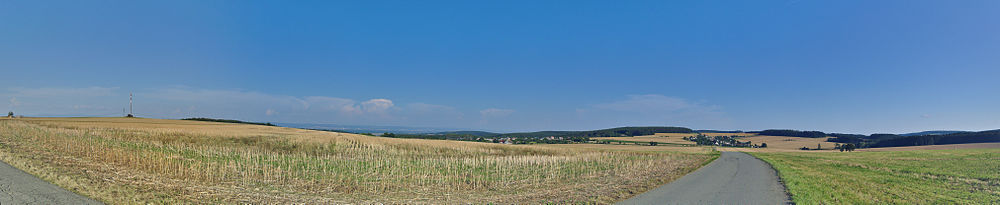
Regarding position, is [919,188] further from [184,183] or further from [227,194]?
[184,183]

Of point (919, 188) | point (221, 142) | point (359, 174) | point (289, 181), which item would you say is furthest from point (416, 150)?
point (919, 188)

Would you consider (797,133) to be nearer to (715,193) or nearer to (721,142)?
(721,142)

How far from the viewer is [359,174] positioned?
19469 millimetres

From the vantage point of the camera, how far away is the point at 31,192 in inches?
416

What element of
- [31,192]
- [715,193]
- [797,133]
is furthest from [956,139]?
[31,192]

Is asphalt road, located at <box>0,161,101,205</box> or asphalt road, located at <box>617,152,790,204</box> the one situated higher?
asphalt road, located at <box>0,161,101,205</box>

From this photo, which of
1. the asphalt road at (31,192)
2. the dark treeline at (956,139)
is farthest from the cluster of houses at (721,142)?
the asphalt road at (31,192)

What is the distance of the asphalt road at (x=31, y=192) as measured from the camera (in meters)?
9.84

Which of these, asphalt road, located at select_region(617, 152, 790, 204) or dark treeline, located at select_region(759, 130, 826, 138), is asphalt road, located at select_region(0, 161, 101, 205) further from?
dark treeline, located at select_region(759, 130, 826, 138)

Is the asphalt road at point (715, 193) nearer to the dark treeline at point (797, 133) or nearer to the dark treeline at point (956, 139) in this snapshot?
the dark treeline at point (956, 139)

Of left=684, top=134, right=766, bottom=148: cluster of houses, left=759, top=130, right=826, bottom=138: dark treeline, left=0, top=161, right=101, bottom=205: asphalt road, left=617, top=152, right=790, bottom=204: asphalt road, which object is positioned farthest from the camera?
left=759, top=130, right=826, bottom=138: dark treeline

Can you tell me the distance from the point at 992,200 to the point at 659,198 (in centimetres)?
1305

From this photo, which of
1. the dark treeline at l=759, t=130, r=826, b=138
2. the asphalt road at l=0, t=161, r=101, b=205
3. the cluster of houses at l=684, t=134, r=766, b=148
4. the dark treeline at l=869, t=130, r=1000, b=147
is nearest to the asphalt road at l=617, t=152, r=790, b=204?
the asphalt road at l=0, t=161, r=101, b=205

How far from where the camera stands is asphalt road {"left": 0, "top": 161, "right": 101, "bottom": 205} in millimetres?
9844
